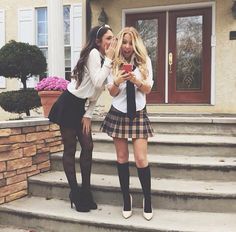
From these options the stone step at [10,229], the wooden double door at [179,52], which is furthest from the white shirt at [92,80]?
the wooden double door at [179,52]

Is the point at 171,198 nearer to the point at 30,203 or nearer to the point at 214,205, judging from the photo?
the point at 214,205

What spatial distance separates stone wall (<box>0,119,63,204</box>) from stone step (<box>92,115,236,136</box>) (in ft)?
4.15

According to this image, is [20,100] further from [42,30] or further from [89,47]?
[89,47]

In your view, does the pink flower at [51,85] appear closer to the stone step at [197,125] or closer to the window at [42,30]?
the stone step at [197,125]

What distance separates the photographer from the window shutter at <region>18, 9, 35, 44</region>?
342 inches

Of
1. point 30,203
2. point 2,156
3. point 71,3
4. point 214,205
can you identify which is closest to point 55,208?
point 30,203

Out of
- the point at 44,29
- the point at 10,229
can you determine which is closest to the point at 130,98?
the point at 10,229

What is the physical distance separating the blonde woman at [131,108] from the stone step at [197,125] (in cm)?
150

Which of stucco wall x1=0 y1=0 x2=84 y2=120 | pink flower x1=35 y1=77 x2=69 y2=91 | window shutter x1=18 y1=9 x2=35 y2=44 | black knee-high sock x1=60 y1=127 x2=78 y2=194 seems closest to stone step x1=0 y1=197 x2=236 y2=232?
black knee-high sock x1=60 y1=127 x2=78 y2=194

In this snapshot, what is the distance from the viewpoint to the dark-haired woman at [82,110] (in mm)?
3006

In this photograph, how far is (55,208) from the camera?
3295mm

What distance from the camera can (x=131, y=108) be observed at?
290 centimetres

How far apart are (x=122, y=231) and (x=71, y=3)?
21.2 ft

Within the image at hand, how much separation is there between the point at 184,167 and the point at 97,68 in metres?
1.25
